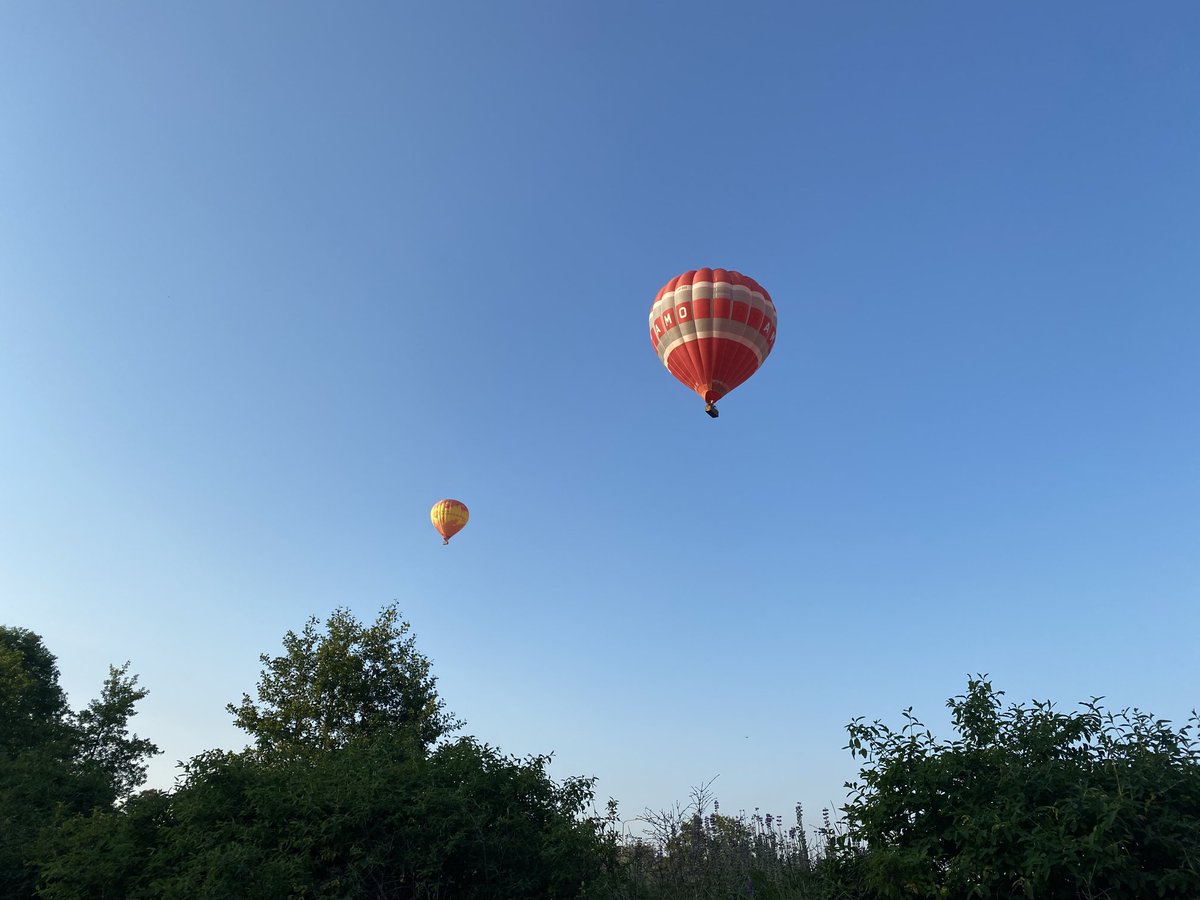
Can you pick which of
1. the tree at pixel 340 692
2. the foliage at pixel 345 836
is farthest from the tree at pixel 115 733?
the foliage at pixel 345 836

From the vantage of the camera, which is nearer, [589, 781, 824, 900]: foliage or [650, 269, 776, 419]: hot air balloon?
[589, 781, 824, 900]: foliage

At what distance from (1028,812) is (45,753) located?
3635 cm

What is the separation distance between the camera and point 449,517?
144 ft

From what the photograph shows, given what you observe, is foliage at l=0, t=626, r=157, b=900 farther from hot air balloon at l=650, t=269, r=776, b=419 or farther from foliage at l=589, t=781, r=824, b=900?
hot air balloon at l=650, t=269, r=776, b=419

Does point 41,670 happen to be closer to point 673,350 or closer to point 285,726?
point 285,726

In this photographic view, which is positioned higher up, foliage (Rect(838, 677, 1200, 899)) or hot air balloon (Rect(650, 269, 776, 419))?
hot air balloon (Rect(650, 269, 776, 419))

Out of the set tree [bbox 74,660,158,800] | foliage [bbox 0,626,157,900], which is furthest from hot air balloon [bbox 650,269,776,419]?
tree [bbox 74,660,158,800]

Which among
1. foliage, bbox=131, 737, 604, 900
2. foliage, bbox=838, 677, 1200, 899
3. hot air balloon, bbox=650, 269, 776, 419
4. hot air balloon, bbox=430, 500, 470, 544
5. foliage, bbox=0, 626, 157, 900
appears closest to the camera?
foliage, bbox=838, 677, 1200, 899

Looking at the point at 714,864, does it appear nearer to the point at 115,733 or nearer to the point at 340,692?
the point at 340,692

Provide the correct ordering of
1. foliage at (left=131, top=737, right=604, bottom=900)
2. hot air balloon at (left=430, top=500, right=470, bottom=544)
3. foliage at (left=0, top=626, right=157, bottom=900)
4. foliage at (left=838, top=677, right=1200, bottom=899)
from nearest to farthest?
foliage at (left=838, top=677, right=1200, bottom=899), foliage at (left=131, top=737, right=604, bottom=900), foliage at (left=0, top=626, right=157, bottom=900), hot air balloon at (left=430, top=500, right=470, bottom=544)

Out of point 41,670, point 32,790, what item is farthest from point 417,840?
point 41,670

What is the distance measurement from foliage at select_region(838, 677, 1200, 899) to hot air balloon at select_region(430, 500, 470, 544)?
118 feet

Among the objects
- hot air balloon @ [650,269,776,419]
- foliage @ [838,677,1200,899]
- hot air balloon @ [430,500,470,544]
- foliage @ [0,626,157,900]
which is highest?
hot air balloon @ [430,500,470,544]

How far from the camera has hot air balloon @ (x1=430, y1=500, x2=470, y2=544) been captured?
144 ft
